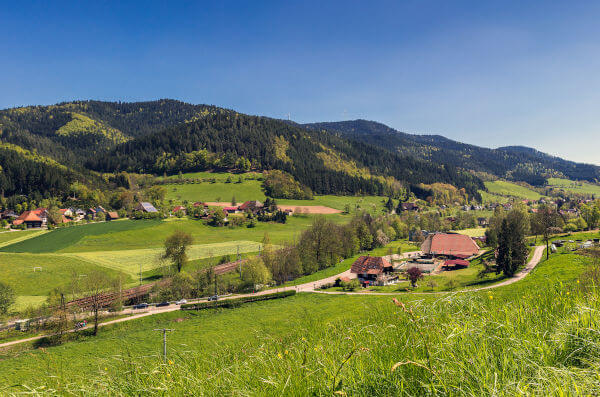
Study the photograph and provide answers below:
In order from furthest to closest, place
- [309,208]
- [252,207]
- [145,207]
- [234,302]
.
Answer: [309,208] → [252,207] → [145,207] → [234,302]

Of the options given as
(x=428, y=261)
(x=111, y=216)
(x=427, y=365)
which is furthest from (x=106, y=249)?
(x=427, y=365)

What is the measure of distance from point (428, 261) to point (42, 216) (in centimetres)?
12869

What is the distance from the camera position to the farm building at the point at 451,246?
85.4 metres

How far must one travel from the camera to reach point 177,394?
2887mm

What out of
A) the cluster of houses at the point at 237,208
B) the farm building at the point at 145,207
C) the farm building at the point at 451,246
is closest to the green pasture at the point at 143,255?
the farm building at the point at 145,207

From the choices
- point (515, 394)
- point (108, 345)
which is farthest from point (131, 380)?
point (108, 345)

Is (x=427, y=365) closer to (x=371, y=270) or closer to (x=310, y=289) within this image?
(x=310, y=289)

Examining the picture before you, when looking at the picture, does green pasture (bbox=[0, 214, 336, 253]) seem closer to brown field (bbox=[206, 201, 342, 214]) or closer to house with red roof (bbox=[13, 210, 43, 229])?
house with red roof (bbox=[13, 210, 43, 229])

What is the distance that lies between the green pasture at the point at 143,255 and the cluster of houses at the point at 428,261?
105 feet

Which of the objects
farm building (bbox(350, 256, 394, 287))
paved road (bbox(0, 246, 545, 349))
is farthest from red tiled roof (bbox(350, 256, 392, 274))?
paved road (bbox(0, 246, 545, 349))

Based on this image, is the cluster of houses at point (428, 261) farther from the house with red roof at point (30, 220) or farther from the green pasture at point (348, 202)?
the house with red roof at point (30, 220)

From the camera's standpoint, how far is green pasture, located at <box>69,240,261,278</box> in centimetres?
6469

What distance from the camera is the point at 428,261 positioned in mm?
80000

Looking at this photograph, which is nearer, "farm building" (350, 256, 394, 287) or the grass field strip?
"farm building" (350, 256, 394, 287)
